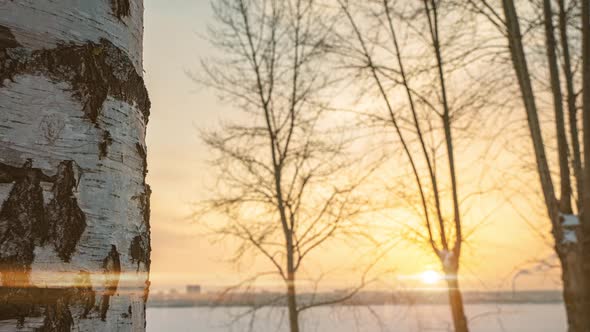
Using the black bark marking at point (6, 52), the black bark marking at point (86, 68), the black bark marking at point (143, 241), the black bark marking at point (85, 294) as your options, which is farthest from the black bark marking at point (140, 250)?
the black bark marking at point (6, 52)

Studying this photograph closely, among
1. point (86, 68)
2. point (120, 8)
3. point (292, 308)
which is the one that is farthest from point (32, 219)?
point (292, 308)

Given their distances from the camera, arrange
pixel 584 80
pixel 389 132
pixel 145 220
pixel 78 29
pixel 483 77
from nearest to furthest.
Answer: pixel 78 29 < pixel 145 220 < pixel 584 80 < pixel 483 77 < pixel 389 132

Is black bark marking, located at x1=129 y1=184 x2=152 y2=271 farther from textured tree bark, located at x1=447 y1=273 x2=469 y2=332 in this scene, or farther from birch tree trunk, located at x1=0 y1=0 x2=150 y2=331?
textured tree bark, located at x1=447 y1=273 x2=469 y2=332

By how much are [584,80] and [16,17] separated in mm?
5072

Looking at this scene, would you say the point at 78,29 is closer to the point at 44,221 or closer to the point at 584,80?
the point at 44,221

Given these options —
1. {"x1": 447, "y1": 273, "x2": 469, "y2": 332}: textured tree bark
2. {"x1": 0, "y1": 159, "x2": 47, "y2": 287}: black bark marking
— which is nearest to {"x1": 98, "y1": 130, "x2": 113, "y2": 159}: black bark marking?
{"x1": 0, "y1": 159, "x2": 47, "y2": 287}: black bark marking

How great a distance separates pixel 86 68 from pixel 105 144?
0.12 m

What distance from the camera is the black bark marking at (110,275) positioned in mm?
703

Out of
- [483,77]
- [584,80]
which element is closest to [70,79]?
[584,80]

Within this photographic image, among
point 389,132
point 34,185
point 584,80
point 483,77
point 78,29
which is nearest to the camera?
point 34,185

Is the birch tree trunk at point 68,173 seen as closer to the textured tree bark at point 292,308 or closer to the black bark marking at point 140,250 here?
the black bark marking at point 140,250

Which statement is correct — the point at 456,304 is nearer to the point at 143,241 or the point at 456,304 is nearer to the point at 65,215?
the point at 143,241

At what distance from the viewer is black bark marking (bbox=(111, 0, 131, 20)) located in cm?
82

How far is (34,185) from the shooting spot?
63cm
